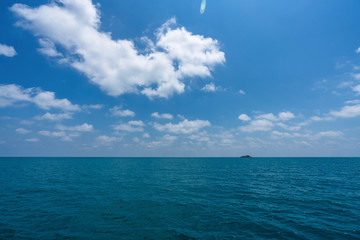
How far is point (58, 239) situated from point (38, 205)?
479 inches

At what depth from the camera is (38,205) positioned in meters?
20.7

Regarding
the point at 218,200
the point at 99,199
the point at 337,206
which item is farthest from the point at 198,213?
the point at 337,206

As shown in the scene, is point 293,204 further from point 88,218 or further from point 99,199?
point 99,199

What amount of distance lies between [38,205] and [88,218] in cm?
Result: 999

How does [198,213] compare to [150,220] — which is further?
[198,213]

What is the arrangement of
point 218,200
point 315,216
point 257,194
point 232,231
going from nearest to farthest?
point 232,231 < point 315,216 < point 218,200 < point 257,194

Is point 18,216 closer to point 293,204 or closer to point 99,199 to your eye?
point 99,199

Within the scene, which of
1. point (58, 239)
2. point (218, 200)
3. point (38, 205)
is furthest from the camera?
point (218, 200)

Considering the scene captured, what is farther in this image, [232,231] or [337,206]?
[337,206]

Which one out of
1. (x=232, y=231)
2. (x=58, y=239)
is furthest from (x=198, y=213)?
(x=58, y=239)

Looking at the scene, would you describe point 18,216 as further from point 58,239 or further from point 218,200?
point 218,200

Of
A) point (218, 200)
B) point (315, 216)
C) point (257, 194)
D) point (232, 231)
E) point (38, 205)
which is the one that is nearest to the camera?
point (232, 231)

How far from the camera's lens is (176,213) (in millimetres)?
18344

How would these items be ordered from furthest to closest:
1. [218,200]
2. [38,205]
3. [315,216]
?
1. [218,200]
2. [38,205]
3. [315,216]
